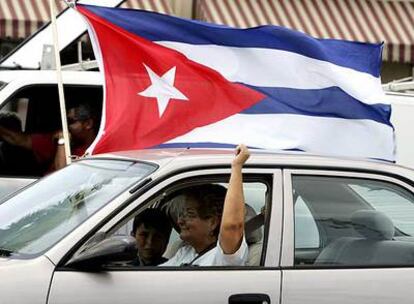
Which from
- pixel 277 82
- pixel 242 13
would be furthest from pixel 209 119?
pixel 242 13

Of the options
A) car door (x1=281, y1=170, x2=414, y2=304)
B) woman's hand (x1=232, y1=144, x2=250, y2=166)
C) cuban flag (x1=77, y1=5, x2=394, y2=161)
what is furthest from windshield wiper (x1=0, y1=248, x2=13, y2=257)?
cuban flag (x1=77, y1=5, x2=394, y2=161)

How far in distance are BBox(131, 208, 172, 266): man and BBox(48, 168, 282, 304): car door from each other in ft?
0.98

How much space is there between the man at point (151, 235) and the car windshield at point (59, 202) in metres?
0.20

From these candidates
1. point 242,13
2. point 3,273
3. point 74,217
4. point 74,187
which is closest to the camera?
point 3,273

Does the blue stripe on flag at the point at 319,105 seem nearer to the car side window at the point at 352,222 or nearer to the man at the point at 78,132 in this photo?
the car side window at the point at 352,222

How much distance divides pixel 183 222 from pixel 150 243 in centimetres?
19

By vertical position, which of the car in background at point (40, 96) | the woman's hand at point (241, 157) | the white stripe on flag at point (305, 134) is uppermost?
the car in background at point (40, 96)

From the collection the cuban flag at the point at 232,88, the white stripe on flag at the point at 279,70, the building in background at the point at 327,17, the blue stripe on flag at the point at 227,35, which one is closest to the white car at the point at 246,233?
the cuban flag at the point at 232,88

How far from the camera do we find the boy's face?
4.74 metres

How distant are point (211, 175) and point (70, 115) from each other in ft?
11.1

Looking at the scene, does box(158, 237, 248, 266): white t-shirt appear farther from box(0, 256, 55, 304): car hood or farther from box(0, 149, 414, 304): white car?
box(0, 256, 55, 304): car hood

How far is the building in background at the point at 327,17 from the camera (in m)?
15.2

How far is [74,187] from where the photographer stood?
15.7 ft

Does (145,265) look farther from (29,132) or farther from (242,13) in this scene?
(242,13)
